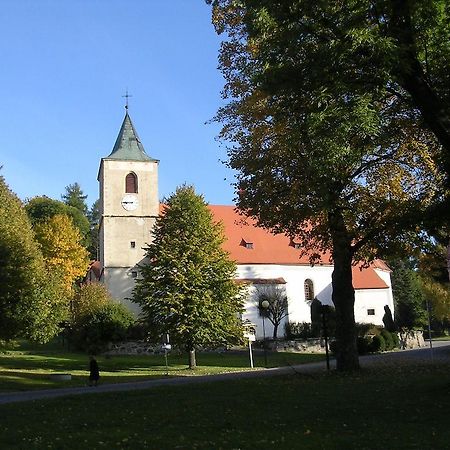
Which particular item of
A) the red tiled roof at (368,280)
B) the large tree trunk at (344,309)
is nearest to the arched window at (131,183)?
the red tiled roof at (368,280)

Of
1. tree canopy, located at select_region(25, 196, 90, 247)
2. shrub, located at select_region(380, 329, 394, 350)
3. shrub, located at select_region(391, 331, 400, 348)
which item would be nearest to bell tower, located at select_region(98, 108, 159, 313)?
tree canopy, located at select_region(25, 196, 90, 247)

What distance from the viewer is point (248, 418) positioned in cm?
1077

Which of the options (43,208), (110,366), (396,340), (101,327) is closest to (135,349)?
(101,327)

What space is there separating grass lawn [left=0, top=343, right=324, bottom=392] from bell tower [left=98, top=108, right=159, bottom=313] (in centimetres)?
1069

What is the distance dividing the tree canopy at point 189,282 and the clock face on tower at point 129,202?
17.9m

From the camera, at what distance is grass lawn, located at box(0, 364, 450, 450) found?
8.41 metres

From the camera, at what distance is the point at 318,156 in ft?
48.4

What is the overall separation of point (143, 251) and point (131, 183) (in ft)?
21.6

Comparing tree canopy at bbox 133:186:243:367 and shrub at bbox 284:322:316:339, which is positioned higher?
tree canopy at bbox 133:186:243:367

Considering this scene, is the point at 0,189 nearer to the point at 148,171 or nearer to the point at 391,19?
the point at 148,171

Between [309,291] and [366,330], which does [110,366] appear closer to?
[366,330]

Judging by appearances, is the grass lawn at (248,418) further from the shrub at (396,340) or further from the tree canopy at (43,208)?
the tree canopy at (43,208)

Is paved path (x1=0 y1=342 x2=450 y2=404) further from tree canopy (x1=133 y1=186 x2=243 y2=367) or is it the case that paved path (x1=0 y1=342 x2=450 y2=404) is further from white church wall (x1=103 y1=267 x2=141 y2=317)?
white church wall (x1=103 y1=267 x2=141 y2=317)

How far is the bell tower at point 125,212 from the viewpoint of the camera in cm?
5322
